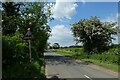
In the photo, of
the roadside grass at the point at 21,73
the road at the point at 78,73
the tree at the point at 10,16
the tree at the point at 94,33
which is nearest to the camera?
the roadside grass at the point at 21,73

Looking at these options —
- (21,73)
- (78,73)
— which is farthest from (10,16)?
(21,73)

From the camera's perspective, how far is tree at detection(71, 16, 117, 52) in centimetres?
6247

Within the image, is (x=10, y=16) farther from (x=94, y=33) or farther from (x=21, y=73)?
(x=21, y=73)

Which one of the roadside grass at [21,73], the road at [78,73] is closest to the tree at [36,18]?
the road at [78,73]

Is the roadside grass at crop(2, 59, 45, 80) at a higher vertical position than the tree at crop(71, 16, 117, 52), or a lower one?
lower

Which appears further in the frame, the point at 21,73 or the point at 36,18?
the point at 36,18

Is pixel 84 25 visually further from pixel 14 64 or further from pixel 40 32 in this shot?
pixel 14 64

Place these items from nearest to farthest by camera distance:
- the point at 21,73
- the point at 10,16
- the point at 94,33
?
the point at 21,73, the point at 10,16, the point at 94,33

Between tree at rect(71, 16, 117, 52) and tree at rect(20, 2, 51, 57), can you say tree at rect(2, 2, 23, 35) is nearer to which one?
tree at rect(20, 2, 51, 57)

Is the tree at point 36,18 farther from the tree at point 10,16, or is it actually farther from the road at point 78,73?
the road at point 78,73

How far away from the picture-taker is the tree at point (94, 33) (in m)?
62.5

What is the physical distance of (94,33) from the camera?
206ft

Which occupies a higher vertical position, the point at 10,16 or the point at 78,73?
the point at 10,16

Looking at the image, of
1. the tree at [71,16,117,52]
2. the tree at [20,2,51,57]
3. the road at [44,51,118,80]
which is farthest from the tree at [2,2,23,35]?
the tree at [71,16,117,52]
